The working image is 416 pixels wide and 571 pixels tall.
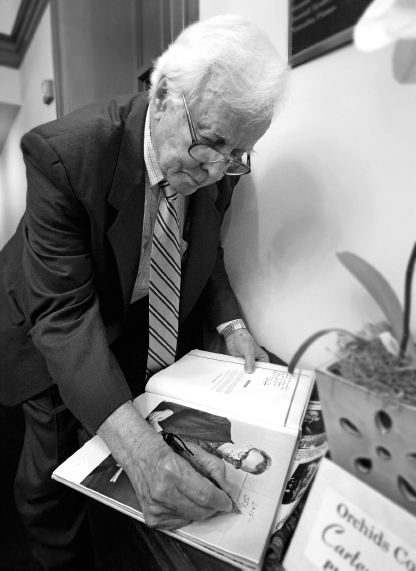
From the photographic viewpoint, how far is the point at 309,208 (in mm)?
464

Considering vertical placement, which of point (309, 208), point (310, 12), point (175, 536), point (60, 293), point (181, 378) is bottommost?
point (175, 536)

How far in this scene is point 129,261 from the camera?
72 cm

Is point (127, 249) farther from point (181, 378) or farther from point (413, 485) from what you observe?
point (413, 485)

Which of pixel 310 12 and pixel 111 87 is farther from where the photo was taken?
pixel 111 87

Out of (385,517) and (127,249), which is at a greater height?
(127,249)

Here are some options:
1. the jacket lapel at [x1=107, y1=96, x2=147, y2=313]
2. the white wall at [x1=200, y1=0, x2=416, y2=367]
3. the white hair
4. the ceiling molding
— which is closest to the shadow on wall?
the white wall at [x1=200, y1=0, x2=416, y2=367]

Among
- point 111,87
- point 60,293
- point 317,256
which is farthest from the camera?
point 111,87

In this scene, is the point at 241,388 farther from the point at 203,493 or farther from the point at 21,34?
the point at 21,34

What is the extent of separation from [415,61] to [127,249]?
0.55 meters

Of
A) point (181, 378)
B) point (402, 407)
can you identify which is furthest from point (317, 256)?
point (181, 378)

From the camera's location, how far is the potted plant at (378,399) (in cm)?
26

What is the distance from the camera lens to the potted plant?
10.2 inches

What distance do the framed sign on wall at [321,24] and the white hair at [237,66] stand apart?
15 centimetres

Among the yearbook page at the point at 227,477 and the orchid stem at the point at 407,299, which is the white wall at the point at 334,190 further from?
the yearbook page at the point at 227,477
